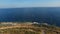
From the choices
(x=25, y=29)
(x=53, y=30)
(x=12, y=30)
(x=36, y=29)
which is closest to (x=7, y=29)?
(x=12, y=30)

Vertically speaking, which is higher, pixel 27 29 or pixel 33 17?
pixel 27 29

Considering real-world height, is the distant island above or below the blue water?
above

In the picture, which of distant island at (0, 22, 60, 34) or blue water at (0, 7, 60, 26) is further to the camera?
blue water at (0, 7, 60, 26)

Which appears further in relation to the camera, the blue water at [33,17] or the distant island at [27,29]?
the blue water at [33,17]

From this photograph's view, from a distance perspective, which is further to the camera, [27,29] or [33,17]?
[33,17]

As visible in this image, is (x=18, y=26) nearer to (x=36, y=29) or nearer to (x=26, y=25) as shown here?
(x=26, y=25)

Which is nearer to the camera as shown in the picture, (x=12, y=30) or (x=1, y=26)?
(x=12, y=30)

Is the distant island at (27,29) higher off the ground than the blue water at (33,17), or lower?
higher

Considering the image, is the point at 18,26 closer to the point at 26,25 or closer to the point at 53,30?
the point at 26,25

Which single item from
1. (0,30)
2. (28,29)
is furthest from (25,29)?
(0,30)
